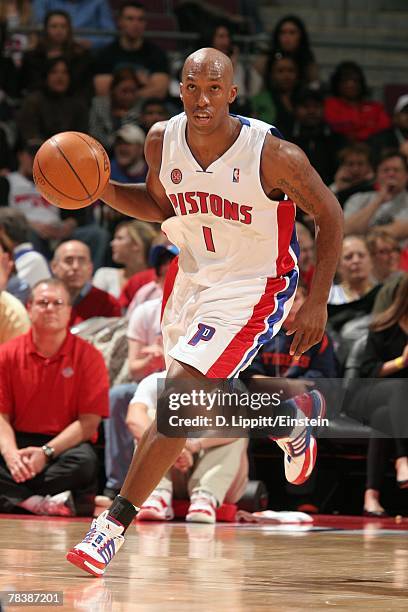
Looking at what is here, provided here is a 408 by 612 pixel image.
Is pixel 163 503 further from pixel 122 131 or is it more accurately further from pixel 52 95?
pixel 52 95

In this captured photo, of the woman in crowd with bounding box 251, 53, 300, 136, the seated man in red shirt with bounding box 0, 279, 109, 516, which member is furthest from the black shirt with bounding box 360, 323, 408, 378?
the woman in crowd with bounding box 251, 53, 300, 136

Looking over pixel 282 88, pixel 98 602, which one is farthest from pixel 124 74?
pixel 98 602

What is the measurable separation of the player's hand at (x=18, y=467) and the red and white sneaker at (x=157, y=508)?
2.28 feet

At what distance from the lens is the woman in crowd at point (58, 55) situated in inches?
436

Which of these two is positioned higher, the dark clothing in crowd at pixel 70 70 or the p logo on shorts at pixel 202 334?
the dark clothing in crowd at pixel 70 70

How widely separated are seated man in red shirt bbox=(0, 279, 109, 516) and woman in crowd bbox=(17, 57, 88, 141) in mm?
3990

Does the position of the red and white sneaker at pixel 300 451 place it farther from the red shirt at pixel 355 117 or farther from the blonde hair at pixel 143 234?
the red shirt at pixel 355 117

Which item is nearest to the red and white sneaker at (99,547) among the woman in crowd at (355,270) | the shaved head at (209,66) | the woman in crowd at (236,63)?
the shaved head at (209,66)

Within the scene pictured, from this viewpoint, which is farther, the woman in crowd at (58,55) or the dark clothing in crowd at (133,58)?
the dark clothing in crowd at (133,58)

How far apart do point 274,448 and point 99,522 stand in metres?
3.37

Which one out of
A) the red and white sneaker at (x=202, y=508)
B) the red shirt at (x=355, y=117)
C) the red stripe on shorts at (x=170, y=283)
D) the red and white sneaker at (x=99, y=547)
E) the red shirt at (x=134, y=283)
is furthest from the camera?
the red shirt at (x=355, y=117)

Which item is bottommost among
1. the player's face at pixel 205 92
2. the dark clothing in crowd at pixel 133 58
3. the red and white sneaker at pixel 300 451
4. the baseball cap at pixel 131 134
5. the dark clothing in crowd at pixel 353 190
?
the red and white sneaker at pixel 300 451

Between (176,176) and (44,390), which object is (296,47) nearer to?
(44,390)

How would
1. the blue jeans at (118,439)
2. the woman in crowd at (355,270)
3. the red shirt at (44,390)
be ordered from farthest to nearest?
the woman in crowd at (355,270), the blue jeans at (118,439), the red shirt at (44,390)
